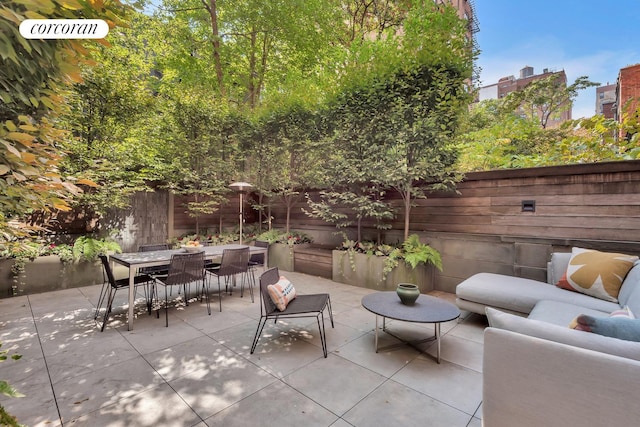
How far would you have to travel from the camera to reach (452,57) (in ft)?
16.1

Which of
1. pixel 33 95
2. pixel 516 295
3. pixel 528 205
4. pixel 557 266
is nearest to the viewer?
pixel 33 95

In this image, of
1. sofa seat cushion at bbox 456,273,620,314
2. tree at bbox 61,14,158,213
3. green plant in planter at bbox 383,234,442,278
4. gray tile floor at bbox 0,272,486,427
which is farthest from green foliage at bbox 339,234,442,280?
tree at bbox 61,14,158,213

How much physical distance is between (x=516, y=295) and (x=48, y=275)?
7.56 m

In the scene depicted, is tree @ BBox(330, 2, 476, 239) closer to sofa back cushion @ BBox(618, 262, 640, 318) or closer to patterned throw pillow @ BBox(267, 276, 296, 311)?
sofa back cushion @ BBox(618, 262, 640, 318)

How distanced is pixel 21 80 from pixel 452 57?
569cm

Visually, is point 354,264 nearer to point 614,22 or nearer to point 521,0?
point 521,0

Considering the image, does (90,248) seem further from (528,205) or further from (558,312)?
(528,205)

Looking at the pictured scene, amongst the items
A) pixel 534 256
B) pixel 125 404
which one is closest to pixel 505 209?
pixel 534 256

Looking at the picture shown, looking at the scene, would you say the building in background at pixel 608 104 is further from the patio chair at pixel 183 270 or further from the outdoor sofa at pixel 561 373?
the patio chair at pixel 183 270

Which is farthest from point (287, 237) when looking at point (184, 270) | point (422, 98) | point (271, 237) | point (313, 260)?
point (422, 98)

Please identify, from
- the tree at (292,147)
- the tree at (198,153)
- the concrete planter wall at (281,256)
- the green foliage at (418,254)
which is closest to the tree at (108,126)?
the tree at (198,153)

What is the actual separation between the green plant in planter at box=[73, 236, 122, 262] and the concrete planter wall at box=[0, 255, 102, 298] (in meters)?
0.14

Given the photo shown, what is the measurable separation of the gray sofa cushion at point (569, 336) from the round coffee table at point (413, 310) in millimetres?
923

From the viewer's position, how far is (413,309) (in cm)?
299
